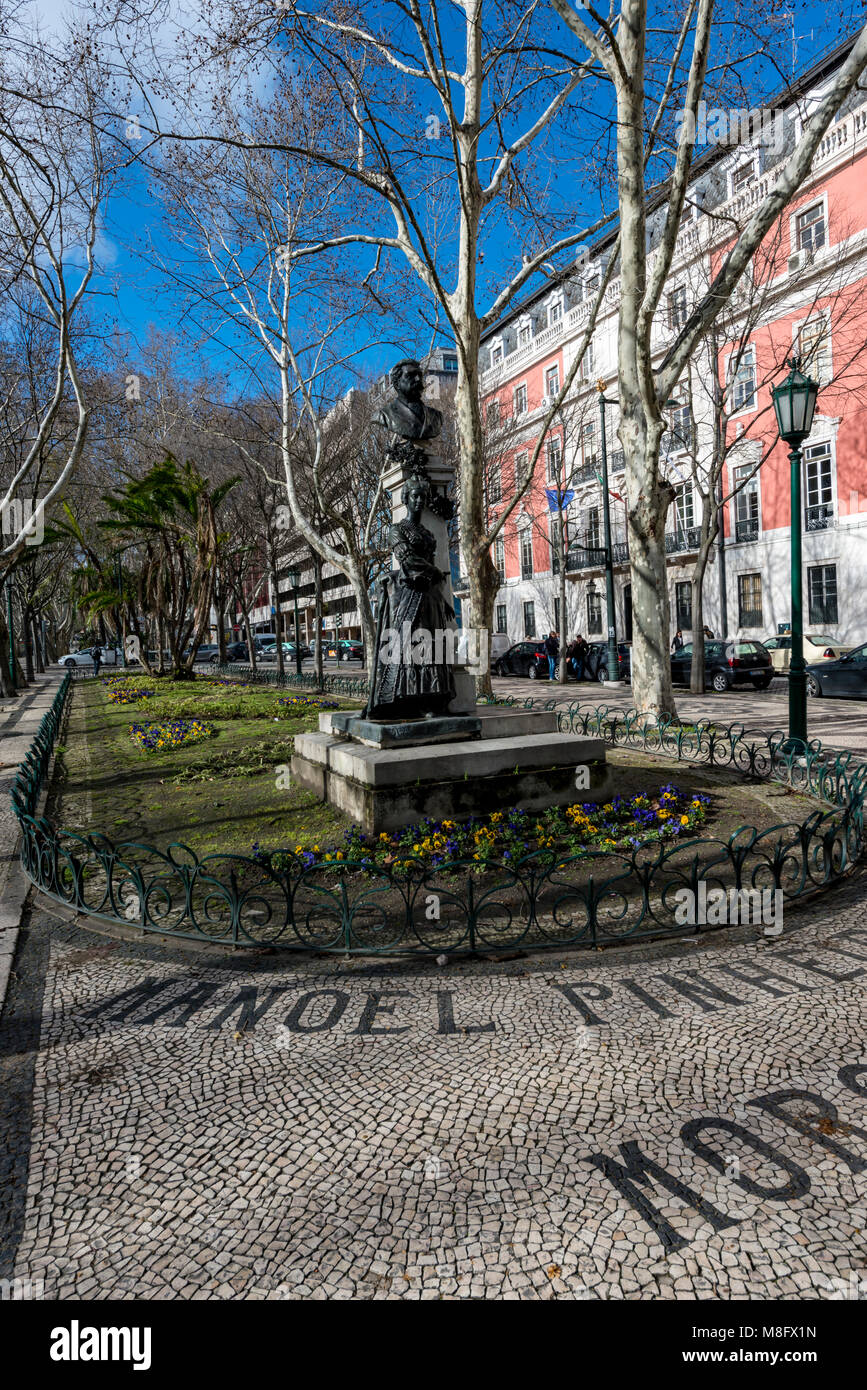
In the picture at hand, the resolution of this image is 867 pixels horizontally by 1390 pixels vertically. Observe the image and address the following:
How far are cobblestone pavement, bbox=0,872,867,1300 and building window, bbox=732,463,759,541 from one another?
26.1 metres

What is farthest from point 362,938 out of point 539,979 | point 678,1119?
point 678,1119

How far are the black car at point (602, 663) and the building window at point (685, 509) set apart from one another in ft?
25.5

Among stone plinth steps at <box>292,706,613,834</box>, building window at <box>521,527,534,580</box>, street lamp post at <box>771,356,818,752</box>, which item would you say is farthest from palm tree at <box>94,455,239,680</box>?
building window at <box>521,527,534,580</box>

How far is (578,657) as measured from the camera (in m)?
26.2

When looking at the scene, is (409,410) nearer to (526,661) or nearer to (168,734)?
(168,734)

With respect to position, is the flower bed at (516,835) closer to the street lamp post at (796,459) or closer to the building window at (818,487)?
the street lamp post at (796,459)

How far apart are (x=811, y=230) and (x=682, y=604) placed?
13.4 metres

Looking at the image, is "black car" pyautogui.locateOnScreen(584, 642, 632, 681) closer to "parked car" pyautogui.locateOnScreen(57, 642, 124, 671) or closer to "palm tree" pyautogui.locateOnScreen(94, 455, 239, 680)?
"palm tree" pyautogui.locateOnScreen(94, 455, 239, 680)

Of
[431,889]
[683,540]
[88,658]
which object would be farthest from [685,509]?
[88,658]

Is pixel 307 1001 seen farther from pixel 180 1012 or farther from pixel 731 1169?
pixel 731 1169

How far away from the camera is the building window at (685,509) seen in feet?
99.1

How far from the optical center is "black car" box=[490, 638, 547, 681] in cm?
2806

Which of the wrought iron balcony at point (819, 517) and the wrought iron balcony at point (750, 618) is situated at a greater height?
the wrought iron balcony at point (819, 517)

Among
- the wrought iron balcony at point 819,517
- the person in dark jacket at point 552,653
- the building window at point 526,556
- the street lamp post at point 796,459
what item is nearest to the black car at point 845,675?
the wrought iron balcony at point 819,517
